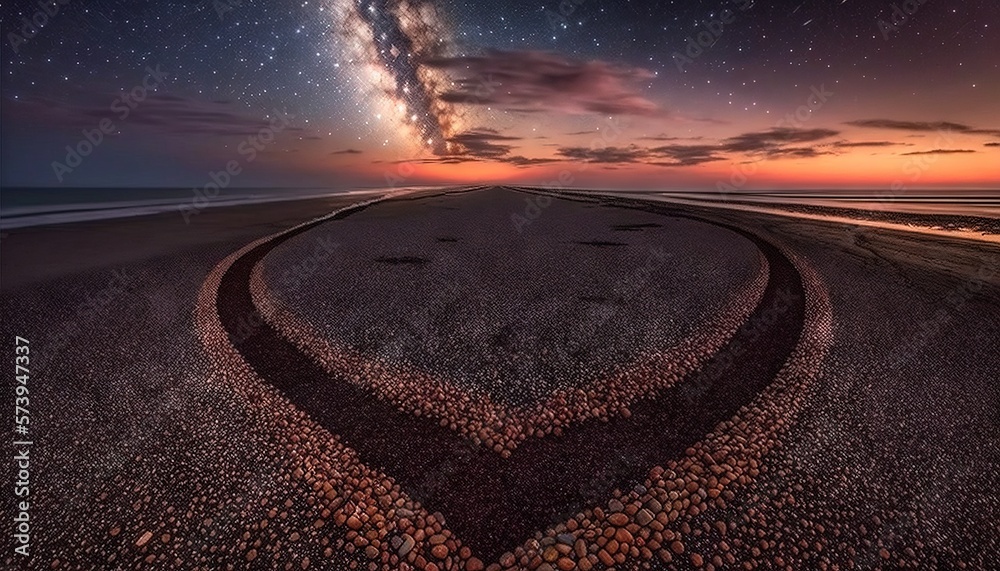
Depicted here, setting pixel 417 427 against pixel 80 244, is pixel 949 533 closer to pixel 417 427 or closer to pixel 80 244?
pixel 417 427

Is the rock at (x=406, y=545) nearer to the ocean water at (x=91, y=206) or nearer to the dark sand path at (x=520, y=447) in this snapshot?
the dark sand path at (x=520, y=447)

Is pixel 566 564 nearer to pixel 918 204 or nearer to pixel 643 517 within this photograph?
pixel 643 517

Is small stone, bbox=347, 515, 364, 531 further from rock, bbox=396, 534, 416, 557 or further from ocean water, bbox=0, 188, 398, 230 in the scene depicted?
ocean water, bbox=0, 188, 398, 230

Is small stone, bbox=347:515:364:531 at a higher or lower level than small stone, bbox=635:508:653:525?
lower

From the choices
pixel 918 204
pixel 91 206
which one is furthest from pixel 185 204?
pixel 918 204

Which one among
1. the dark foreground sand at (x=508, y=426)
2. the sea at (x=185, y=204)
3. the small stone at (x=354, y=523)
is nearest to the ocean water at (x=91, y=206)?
the sea at (x=185, y=204)

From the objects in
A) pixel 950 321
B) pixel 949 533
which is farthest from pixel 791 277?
pixel 949 533

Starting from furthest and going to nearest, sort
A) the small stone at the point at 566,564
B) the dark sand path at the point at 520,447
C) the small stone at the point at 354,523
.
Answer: the dark sand path at the point at 520,447, the small stone at the point at 354,523, the small stone at the point at 566,564

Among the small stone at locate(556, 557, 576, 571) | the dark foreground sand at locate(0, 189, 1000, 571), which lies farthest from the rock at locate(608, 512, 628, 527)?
the small stone at locate(556, 557, 576, 571)
